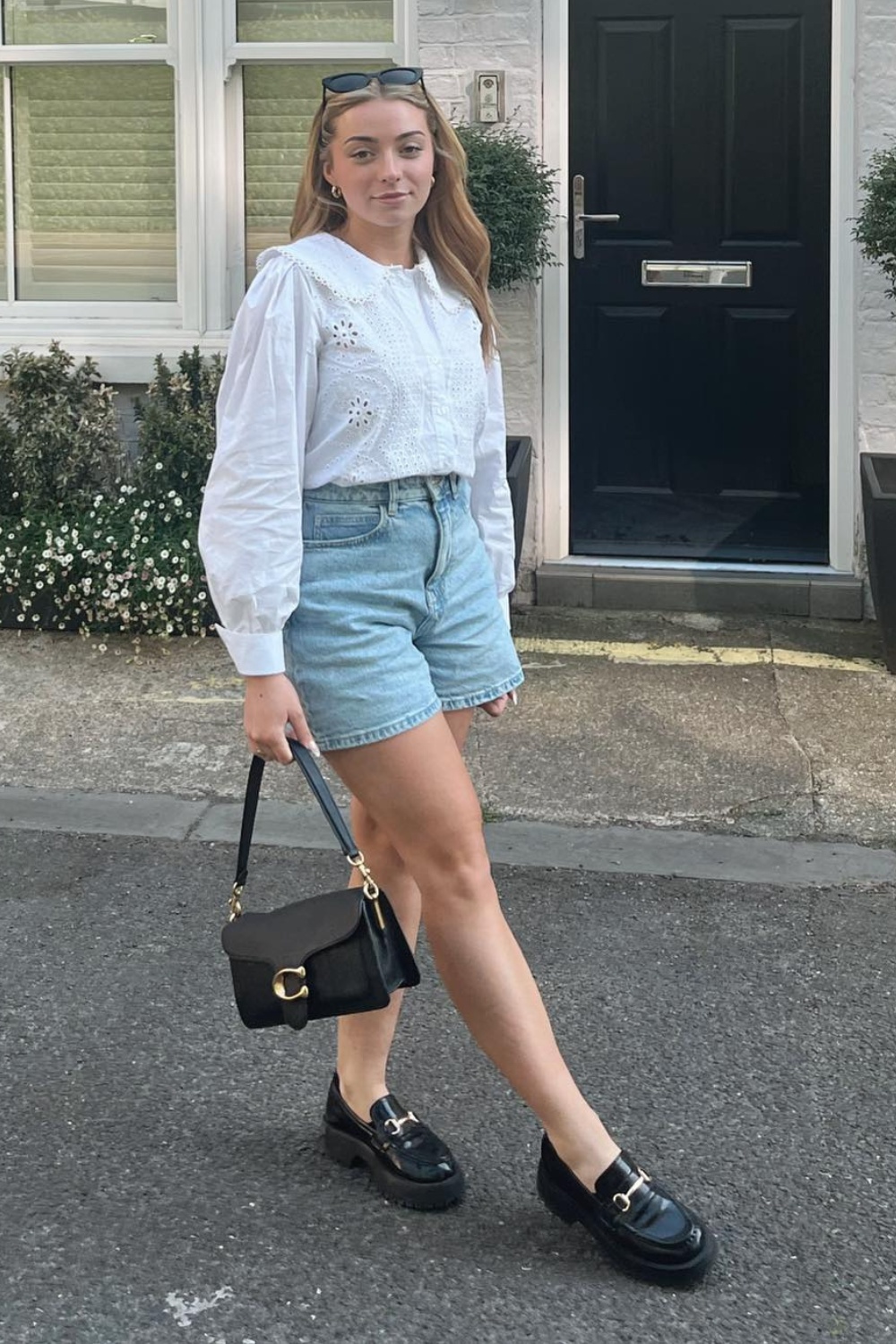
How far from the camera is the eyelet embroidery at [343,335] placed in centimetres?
256

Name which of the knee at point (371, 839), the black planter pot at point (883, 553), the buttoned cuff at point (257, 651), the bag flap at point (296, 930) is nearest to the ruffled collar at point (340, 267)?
the buttoned cuff at point (257, 651)

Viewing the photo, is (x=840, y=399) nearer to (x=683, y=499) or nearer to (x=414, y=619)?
(x=683, y=499)

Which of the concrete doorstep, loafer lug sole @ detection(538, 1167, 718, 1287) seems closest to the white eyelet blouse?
loafer lug sole @ detection(538, 1167, 718, 1287)

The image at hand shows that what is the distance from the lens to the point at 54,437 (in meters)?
6.74

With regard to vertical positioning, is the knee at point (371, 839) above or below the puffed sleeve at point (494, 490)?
below

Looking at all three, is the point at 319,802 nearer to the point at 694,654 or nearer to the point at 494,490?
the point at 494,490

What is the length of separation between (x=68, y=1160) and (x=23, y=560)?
3.90 meters

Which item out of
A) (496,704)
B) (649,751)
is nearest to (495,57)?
(649,751)

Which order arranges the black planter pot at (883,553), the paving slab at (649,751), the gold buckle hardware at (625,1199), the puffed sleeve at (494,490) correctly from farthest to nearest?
the black planter pot at (883,553), the paving slab at (649,751), the puffed sleeve at (494,490), the gold buckle hardware at (625,1199)

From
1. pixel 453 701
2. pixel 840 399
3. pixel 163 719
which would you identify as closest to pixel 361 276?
pixel 453 701

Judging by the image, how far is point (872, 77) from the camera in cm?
651

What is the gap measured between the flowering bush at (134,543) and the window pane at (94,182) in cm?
83

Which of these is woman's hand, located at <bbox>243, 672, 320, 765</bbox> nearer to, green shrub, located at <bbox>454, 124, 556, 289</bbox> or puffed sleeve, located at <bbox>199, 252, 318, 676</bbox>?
puffed sleeve, located at <bbox>199, 252, 318, 676</bbox>

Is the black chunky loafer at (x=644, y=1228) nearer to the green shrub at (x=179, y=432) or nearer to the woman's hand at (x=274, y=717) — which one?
the woman's hand at (x=274, y=717)
